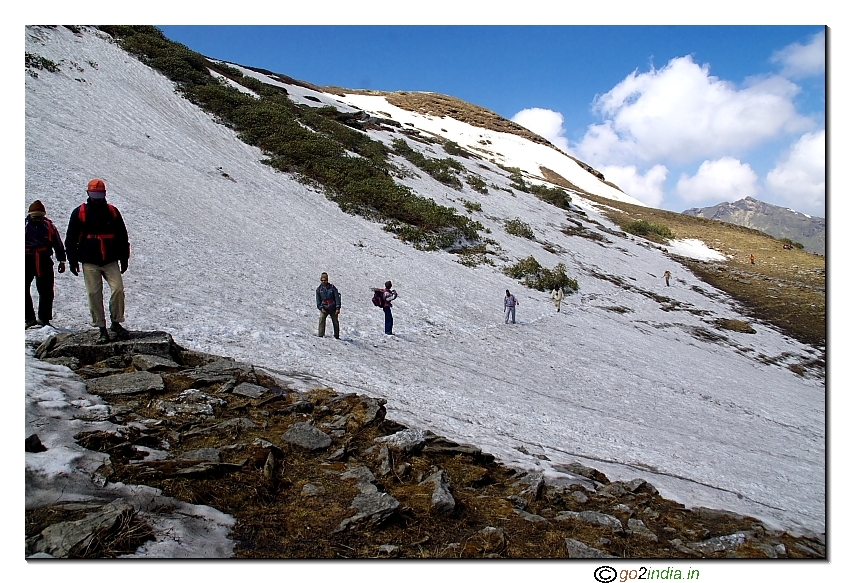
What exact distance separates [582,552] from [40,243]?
9270 millimetres

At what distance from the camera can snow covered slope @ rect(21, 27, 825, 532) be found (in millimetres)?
9680

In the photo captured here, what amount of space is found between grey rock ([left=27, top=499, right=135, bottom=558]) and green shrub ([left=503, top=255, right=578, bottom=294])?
2650cm

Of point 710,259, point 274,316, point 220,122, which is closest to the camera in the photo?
point 274,316

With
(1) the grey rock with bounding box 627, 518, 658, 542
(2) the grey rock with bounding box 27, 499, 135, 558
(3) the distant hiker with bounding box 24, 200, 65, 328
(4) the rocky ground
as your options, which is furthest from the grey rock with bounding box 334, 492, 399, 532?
(3) the distant hiker with bounding box 24, 200, 65, 328

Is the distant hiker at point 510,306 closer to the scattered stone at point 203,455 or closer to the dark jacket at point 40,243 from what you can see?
the dark jacket at point 40,243

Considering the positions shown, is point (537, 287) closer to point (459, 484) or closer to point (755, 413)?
point (755, 413)

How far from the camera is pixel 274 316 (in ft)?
46.5

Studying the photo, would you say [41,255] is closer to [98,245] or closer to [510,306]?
[98,245]

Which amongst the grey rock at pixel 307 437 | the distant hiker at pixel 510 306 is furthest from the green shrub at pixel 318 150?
the grey rock at pixel 307 437

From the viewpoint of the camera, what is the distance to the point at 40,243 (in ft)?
27.1

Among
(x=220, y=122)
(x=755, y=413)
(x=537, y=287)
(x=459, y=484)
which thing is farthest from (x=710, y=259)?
(x=459, y=484)

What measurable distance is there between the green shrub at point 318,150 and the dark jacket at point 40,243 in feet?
76.1

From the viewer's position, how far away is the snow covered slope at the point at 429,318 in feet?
31.8

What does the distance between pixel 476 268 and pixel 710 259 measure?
32298mm
